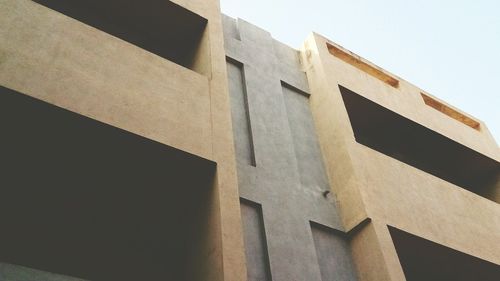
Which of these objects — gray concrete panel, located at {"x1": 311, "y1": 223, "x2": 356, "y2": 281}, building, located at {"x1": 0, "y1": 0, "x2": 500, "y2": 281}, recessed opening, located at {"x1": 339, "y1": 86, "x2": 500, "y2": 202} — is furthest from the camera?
recessed opening, located at {"x1": 339, "y1": 86, "x2": 500, "y2": 202}

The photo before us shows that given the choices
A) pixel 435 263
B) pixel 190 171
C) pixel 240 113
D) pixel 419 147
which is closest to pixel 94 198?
pixel 190 171

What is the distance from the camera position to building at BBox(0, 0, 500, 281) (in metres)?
5.18

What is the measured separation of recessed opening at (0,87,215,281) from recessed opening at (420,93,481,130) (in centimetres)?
850

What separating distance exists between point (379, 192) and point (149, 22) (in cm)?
461

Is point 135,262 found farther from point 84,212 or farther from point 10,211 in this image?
point 10,211

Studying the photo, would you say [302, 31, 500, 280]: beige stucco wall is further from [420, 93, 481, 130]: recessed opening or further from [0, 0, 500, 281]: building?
[420, 93, 481, 130]: recessed opening

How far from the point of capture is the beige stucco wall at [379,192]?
7.02 m

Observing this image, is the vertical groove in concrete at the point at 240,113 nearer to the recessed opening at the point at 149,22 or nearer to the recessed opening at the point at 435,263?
the recessed opening at the point at 149,22

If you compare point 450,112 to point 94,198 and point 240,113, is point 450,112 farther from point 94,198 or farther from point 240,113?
point 94,198

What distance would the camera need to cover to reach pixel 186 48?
8.23 m

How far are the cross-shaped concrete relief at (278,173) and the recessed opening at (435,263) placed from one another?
1181 millimetres

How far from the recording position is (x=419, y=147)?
1150cm

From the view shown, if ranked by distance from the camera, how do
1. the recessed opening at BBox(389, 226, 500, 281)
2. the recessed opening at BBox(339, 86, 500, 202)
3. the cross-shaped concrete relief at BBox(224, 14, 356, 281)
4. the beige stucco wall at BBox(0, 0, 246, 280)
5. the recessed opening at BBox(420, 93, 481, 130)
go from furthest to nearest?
the recessed opening at BBox(420, 93, 481, 130)
the recessed opening at BBox(339, 86, 500, 202)
the recessed opening at BBox(389, 226, 500, 281)
the cross-shaped concrete relief at BBox(224, 14, 356, 281)
the beige stucco wall at BBox(0, 0, 246, 280)

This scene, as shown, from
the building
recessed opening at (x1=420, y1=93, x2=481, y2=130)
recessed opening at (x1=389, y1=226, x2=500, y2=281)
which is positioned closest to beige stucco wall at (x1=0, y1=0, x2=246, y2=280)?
the building
